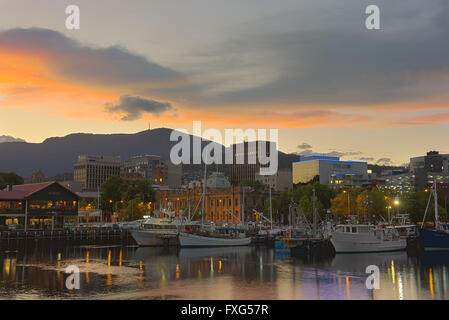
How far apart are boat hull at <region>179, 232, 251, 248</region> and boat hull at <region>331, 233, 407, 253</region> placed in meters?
29.0

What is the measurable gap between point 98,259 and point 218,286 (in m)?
33.3

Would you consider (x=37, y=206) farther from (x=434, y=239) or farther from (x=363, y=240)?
(x=434, y=239)

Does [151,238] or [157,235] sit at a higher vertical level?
[157,235]

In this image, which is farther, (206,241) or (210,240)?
(210,240)

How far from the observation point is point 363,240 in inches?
3543

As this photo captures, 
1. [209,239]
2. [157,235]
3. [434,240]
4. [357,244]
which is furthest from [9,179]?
[434,240]

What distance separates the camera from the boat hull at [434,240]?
87.4 metres

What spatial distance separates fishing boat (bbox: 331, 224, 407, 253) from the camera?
88725mm

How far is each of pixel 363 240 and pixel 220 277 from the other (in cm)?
4177

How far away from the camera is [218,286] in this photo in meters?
50.9

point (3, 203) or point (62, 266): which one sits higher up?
point (3, 203)

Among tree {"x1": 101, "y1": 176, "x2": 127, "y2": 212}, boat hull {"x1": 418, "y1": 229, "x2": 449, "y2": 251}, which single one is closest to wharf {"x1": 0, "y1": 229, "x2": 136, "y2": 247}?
tree {"x1": 101, "y1": 176, "x2": 127, "y2": 212}
